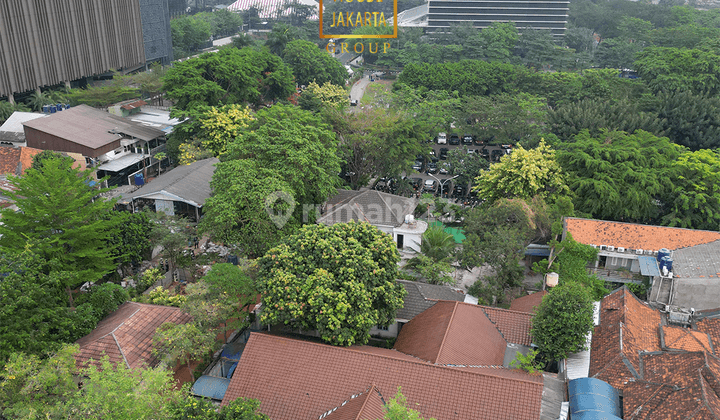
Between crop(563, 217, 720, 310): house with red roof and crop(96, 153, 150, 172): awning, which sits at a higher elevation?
crop(96, 153, 150, 172): awning

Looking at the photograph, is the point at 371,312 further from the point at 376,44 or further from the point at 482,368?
the point at 376,44

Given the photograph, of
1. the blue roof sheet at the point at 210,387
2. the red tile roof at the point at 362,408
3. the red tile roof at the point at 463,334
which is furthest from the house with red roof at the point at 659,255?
the blue roof sheet at the point at 210,387

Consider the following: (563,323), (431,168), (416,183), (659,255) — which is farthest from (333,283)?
(431,168)

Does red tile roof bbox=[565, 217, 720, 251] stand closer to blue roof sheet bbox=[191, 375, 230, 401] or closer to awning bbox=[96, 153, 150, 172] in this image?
blue roof sheet bbox=[191, 375, 230, 401]

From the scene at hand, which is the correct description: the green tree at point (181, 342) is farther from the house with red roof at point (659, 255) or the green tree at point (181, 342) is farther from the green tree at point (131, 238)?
the house with red roof at point (659, 255)

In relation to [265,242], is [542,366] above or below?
below

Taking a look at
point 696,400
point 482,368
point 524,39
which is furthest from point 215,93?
point 524,39

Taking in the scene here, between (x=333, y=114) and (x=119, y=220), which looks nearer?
(x=119, y=220)

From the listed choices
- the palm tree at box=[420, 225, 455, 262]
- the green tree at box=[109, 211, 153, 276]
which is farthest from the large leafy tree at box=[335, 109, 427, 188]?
the green tree at box=[109, 211, 153, 276]
